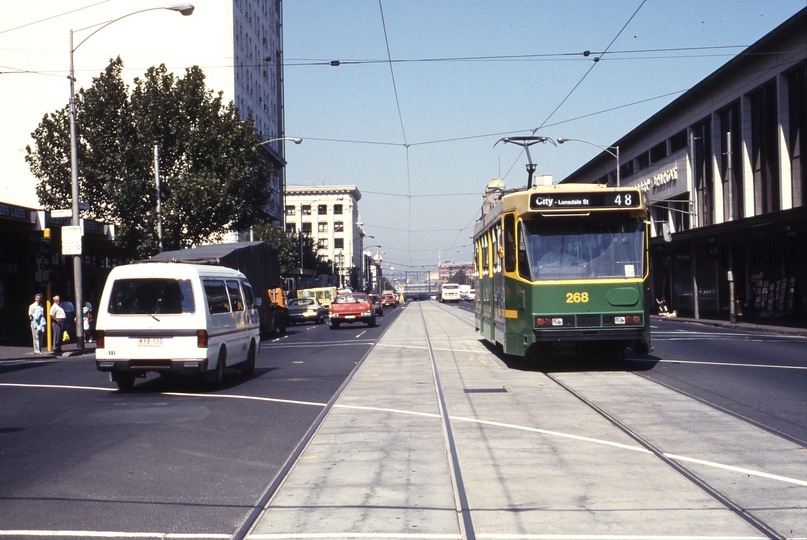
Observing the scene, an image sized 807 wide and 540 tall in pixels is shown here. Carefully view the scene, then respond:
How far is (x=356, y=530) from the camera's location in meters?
5.70

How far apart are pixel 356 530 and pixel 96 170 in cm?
3228

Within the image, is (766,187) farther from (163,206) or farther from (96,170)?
(96,170)

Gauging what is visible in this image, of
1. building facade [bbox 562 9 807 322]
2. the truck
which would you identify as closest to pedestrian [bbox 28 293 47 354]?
the truck

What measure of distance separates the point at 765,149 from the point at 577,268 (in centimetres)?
2909

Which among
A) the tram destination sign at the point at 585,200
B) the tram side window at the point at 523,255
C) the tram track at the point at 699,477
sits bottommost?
the tram track at the point at 699,477

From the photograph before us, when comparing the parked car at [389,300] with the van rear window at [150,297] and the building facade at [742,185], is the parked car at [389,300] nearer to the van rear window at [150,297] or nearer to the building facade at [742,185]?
the building facade at [742,185]

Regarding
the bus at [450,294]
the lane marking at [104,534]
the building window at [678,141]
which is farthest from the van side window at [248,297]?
the bus at [450,294]

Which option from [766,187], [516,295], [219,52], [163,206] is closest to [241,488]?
[516,295]

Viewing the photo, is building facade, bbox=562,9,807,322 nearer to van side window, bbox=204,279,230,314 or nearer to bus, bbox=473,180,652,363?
bus, bbox=473,180,652,363

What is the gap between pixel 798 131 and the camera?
121ft

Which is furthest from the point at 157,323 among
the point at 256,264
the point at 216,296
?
the point at 256,264

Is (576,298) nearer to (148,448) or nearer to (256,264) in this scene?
(148,448)

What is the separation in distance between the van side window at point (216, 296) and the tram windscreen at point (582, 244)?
17.0 ft

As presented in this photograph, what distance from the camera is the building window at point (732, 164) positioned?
44469 mm
